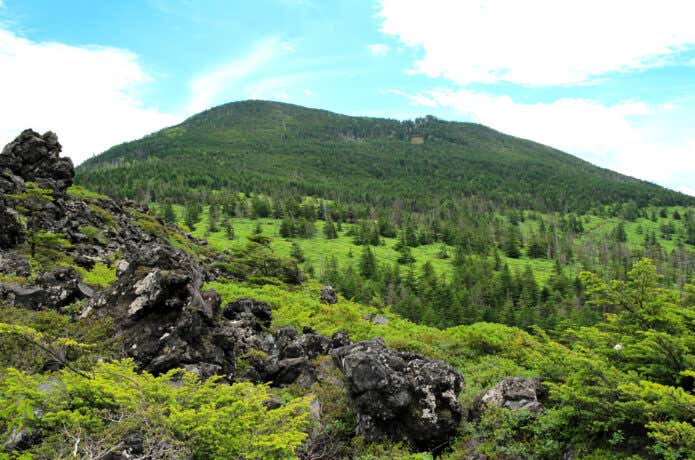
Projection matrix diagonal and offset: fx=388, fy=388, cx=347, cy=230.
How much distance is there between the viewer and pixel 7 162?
40812 millimetres

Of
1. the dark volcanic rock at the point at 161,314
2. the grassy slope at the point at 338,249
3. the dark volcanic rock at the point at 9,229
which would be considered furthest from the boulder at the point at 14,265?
the grassy slope at the point at 338,249

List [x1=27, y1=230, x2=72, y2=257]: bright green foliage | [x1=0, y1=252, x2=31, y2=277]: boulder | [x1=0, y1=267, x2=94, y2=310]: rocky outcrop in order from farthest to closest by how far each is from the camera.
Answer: [x1=27, y1=230, x2=72, y2=257]: bright green foliage, [x1=0, y1=252, x2=31, y2=277]: boulder, [x1=0, y1=267, x2=94, y2=310]: rocky outcrop

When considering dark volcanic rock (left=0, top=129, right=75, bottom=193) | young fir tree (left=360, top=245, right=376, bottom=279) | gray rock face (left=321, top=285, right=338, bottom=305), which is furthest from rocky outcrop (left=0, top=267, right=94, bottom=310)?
young fir tree (left=360, top=245, right=376, bottom=279)

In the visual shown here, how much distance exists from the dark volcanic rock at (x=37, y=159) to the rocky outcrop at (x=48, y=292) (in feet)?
98.1

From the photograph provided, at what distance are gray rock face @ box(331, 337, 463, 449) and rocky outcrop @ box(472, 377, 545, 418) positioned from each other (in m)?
1.00

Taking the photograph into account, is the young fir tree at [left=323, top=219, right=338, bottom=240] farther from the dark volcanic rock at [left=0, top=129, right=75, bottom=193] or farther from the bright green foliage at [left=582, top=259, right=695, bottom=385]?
the bright green foliage at [left=582, top=259, right=695, bottom=385]

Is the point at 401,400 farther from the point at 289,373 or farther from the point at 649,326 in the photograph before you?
the point at 649,326

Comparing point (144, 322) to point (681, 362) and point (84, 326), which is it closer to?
point (84, 326)

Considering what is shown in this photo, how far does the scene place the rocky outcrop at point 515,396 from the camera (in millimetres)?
12547

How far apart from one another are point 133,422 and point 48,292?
12796mm

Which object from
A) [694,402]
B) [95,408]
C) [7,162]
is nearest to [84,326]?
[95,408]

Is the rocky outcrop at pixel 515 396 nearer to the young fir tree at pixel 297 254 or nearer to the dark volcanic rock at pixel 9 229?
the dark volcanic rock at pixel 9 229

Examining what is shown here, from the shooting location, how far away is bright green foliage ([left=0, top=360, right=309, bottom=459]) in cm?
648

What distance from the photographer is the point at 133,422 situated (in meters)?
6.78
